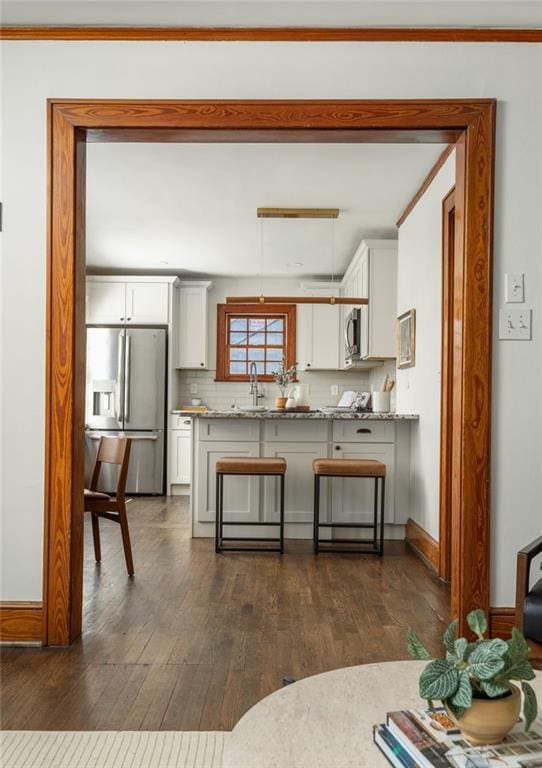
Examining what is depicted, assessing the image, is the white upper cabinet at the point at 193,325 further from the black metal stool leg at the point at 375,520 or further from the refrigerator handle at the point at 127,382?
the black metal stool leg at the point at 375,520

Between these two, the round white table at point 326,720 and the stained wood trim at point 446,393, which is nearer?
the round white table at point 326,720

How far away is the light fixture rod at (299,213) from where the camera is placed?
5289 millimetres

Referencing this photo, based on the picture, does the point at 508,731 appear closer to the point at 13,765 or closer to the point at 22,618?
the point at 13,765

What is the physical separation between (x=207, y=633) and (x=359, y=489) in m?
2.16

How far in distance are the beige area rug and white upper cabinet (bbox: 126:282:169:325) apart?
5.82 metres

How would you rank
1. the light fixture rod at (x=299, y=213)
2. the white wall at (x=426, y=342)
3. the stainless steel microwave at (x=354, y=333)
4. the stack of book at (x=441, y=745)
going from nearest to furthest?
the stack of book at (x=441, y=745) < the white wall at (x=426, y=342) < the light fixture rod at (x=299, y=213) < the stainless steel microwave at (x=354, y=333)

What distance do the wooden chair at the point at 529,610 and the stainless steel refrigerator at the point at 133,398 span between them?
5.42 m

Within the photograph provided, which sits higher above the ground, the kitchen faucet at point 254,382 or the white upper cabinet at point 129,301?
the white upper cabinet at point 129,301

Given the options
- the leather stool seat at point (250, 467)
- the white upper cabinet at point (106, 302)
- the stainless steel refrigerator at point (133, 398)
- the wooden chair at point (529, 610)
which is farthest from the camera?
the white upper cabinet at point (106, 302)

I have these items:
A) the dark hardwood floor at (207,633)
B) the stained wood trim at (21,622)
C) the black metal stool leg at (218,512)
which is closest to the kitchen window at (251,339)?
the black metal stool leg at (218,512)

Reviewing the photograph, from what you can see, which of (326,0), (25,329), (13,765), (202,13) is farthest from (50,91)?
(13,765)

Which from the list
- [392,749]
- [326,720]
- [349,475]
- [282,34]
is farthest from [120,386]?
[392,749]

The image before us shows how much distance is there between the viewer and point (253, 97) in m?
2.71

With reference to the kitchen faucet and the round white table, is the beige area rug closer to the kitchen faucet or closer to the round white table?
the round white table
